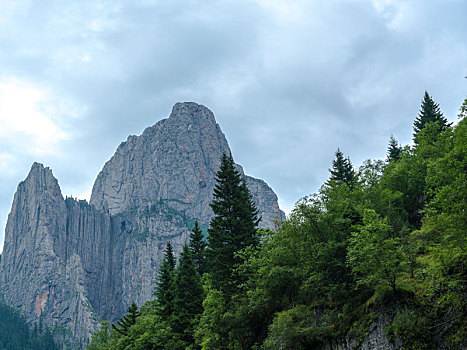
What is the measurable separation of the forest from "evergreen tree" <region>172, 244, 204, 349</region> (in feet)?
0.41

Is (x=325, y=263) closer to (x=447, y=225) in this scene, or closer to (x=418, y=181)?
(x=447, y=225)

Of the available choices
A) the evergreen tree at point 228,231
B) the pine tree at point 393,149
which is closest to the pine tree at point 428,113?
the pine tree at point 393,149

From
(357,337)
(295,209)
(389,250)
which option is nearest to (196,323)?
(295,209)

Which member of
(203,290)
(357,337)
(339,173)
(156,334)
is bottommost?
(357,337)

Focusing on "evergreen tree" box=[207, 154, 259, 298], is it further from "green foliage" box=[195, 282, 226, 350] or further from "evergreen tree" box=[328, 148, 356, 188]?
"evergreen tree" box=[328, 148, 356, 188]

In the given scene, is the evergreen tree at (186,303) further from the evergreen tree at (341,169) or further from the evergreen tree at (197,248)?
the evergreen tree at (341,169)

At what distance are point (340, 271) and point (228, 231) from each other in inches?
650

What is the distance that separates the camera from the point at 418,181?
39.7 m

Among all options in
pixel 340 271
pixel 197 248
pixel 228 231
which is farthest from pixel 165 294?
pixel 340 271

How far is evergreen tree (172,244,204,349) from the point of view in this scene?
4331 centimetres

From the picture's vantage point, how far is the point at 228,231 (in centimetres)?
4216

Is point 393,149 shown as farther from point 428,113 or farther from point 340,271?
point 340,271

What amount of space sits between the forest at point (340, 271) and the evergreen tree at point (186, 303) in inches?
4.9

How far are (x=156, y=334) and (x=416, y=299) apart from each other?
101ft
